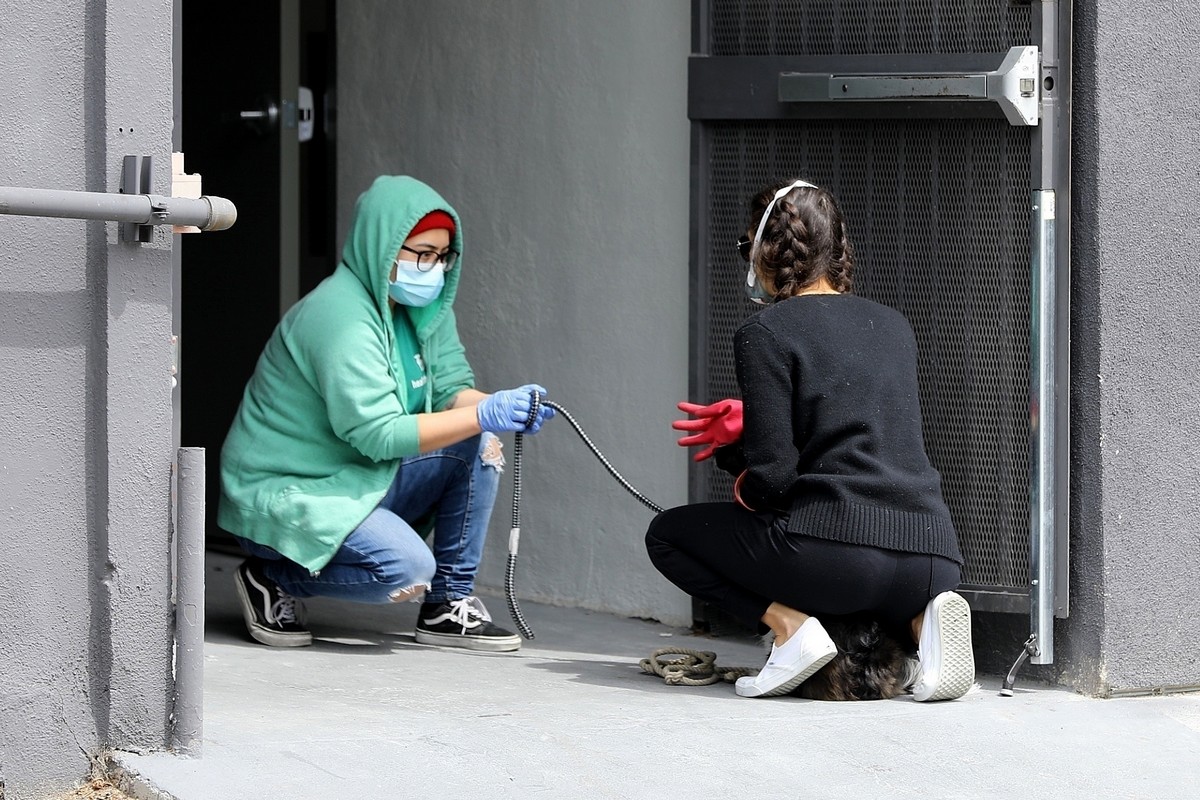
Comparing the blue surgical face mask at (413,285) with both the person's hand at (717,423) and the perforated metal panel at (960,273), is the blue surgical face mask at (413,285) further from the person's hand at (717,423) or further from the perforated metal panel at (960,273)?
the perforated metal panel at (960,273)

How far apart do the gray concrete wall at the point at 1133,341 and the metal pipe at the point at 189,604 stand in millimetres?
1830

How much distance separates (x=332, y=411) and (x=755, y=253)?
3.55ft

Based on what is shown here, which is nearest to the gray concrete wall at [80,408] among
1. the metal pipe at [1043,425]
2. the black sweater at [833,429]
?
the black sweater at [833,429]

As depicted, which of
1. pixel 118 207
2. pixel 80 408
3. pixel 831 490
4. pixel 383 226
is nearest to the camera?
pixel 118 207

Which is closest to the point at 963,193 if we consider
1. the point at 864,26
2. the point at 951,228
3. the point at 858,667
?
the point at 951,228

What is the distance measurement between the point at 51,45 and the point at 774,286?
5.02ft

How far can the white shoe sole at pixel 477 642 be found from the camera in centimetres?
409

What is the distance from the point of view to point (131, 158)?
9.11ft

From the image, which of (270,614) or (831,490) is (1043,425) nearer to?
(831,490)

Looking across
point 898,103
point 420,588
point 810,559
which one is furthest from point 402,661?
point 898,103

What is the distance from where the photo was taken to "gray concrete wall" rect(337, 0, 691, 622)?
4.38 m

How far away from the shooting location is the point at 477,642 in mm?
4098

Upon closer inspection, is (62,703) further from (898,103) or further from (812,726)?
(898,103)

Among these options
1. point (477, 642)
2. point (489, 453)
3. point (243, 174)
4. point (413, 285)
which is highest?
point (243, 174)
